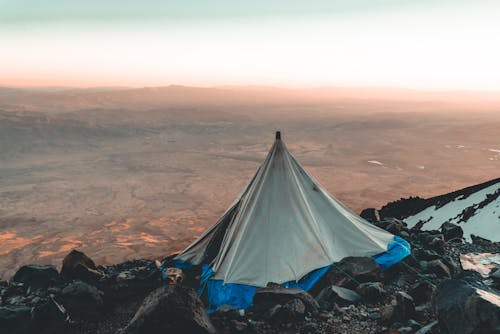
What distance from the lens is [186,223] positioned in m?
34.7

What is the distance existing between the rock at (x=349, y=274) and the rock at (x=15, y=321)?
5110 millimetres

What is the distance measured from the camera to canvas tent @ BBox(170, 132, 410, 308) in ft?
26.2

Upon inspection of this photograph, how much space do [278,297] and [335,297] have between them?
1026mm


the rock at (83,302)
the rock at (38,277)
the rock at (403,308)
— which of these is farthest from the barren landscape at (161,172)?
the rock at (403,308)

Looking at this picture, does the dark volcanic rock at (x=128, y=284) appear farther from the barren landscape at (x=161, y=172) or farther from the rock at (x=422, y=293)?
the barren landscape at (x=161, y=172)

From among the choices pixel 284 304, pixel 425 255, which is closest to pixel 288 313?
pixel 284 304

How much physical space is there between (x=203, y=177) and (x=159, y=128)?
74.6 m

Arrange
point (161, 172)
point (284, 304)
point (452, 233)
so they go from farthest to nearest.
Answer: point (161, 172), point (452, 233), point (284, 304)

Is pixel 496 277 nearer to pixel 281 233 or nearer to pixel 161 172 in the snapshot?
pixel 281 233

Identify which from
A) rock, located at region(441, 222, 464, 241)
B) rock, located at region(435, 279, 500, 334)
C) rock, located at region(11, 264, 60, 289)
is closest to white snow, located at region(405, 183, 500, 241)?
rock, located at region(441, 222, 464, 241)

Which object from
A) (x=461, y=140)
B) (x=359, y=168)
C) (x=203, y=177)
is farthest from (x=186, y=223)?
(x=461, y=140)

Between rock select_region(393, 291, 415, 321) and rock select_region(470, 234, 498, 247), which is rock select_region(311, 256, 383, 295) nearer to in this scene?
rock select_region(393, 291, 415, 321)

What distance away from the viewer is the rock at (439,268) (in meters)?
8.53

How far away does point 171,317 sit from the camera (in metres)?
5.89
